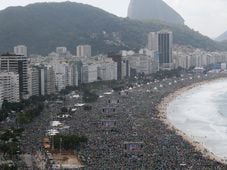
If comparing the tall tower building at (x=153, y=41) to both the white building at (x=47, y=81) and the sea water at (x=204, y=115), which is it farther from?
the white building at (x=47, y=81)

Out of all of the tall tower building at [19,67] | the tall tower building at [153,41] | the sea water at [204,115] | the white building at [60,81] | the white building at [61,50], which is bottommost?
the sea water at [204,115]

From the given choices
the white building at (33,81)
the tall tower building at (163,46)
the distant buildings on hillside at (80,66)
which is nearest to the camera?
the distant buildings on hillside at (80,66)

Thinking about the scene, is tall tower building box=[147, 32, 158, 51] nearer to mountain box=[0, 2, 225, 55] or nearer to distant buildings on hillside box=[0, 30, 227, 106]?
distant buildings on hillside box=[0, 30, 227, 106]

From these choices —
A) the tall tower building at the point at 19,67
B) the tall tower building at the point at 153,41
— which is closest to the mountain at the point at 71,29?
the tall tower building at the point at 153,41

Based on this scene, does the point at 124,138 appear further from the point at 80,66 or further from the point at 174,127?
the point at 80,66

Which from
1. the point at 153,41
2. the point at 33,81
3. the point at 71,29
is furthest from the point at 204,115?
the point at 71,29

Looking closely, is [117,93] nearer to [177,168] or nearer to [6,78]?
[6,78]

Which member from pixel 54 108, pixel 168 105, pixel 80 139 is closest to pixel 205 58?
pixel 168 105
